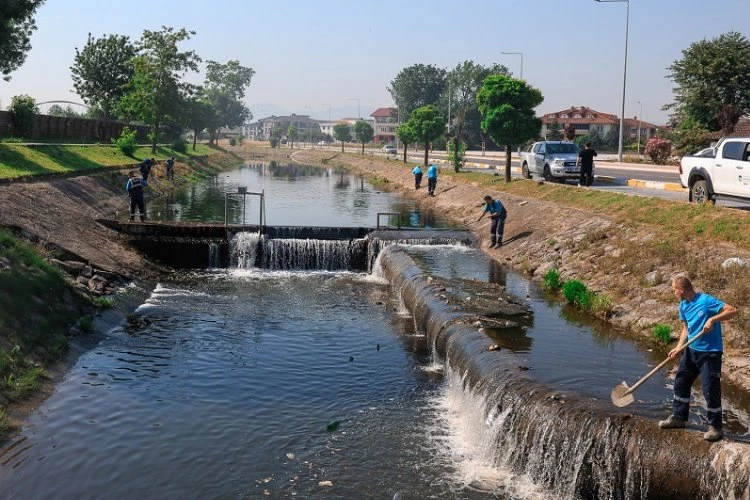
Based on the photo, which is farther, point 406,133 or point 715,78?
point 406,133

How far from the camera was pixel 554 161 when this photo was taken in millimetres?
37344

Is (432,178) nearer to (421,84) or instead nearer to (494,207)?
(494,207)

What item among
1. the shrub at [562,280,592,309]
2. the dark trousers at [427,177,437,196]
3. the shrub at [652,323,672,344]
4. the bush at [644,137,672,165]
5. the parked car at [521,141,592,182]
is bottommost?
the shrub at [652,323,672,344]

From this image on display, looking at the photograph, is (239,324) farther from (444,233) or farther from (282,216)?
(282,216)

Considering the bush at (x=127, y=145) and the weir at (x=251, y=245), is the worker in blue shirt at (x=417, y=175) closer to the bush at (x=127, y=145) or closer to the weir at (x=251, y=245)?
the weir at (x=251, y=245)

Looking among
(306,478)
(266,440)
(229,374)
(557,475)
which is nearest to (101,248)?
→ (229,374)

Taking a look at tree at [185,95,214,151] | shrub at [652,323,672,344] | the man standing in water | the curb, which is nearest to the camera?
the man standing in water

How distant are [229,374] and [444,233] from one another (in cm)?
1731

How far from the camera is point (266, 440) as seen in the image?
12133mm

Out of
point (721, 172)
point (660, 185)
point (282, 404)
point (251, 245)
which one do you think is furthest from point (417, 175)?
point (282, 404)

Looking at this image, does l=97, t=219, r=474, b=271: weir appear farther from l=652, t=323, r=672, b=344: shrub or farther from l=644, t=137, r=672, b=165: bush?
l=644, t=137, r=672, b=165: bush

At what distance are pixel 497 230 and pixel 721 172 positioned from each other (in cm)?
994

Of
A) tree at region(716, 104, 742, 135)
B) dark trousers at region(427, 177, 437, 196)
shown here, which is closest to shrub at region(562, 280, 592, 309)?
dark trousers at region(427, 177, 437, 196)

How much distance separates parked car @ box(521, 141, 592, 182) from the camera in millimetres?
36844
